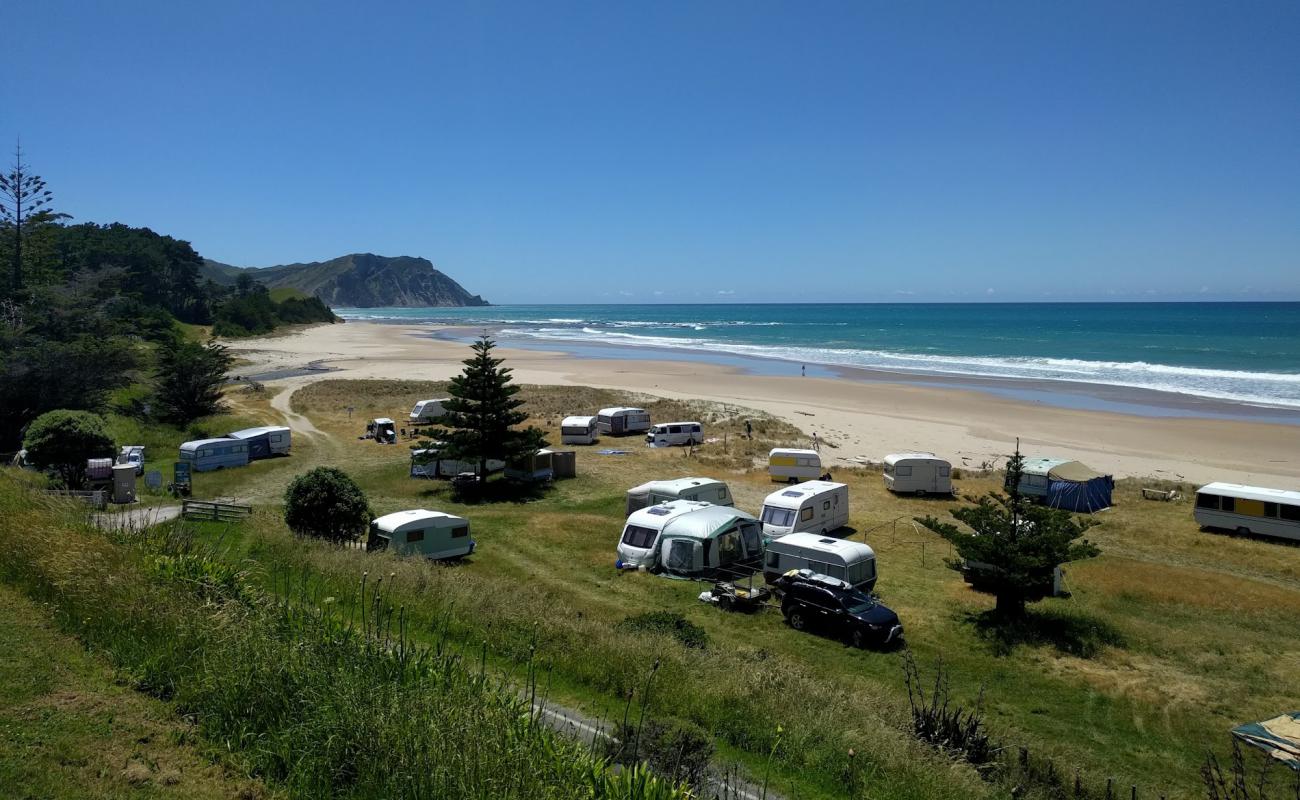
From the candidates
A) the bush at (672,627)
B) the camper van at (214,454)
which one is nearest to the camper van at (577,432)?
the camper van at (214,454)

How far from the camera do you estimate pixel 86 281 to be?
163 ft

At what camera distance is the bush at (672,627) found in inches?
492

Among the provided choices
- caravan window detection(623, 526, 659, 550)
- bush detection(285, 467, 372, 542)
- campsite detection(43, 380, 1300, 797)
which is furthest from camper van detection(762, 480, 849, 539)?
bush detection(285, 467, 372, 542)

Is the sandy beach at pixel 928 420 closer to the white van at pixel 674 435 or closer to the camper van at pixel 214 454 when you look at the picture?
the white van at pixel 674 435

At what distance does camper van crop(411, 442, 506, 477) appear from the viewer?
27731 mm

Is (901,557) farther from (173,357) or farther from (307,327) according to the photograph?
(307,327)

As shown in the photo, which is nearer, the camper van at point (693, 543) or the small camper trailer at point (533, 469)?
the camper van at point (693, 543)

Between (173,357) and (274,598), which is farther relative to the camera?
(173,357)

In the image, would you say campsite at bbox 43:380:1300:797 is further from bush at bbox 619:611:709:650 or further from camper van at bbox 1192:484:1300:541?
camper van at bbox 1192:484:1300:541

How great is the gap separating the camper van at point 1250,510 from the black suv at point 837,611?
14684mm

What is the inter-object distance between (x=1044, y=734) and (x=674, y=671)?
5.96m

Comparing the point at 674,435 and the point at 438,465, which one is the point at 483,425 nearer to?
the point at 438,465

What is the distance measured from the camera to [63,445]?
24750mm

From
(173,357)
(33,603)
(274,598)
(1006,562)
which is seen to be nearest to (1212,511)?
(1006,562)
